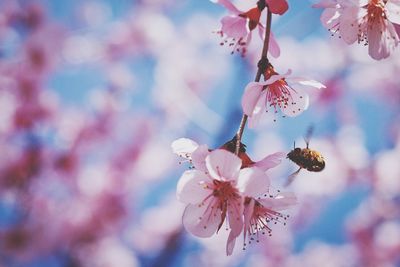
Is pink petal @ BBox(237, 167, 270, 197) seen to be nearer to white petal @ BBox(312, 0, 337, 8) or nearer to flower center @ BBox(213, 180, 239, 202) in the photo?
flower center @ BBox(213, 180, 239, 202)

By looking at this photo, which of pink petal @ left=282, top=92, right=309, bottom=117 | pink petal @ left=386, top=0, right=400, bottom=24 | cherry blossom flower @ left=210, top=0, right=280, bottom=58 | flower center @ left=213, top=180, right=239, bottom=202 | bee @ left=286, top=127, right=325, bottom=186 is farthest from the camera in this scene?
bee @ left=286, top=127, right=325, bottom=186

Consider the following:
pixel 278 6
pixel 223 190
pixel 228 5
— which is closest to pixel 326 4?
pixel 278 6

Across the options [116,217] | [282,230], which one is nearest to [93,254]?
[116,217]

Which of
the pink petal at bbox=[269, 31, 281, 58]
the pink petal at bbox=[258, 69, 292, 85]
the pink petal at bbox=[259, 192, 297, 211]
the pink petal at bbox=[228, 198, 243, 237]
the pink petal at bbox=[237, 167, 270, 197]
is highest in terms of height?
the pink petal at bbox=[258, 69, 292, 85]

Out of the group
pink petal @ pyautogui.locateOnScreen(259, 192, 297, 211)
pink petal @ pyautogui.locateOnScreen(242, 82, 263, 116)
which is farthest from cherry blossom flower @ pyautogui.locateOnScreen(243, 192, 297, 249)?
pink petal @ pyautogui.locateOnScreen(242, 82, 263, 116)

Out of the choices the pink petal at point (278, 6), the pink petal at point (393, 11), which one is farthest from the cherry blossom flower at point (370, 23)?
the pink petal at point (278, 6)

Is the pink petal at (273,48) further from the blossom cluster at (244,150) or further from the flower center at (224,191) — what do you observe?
the flower center at (224,191)

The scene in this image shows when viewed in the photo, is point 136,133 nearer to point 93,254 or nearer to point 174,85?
point 174,85

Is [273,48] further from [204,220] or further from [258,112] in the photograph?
[204,220]
